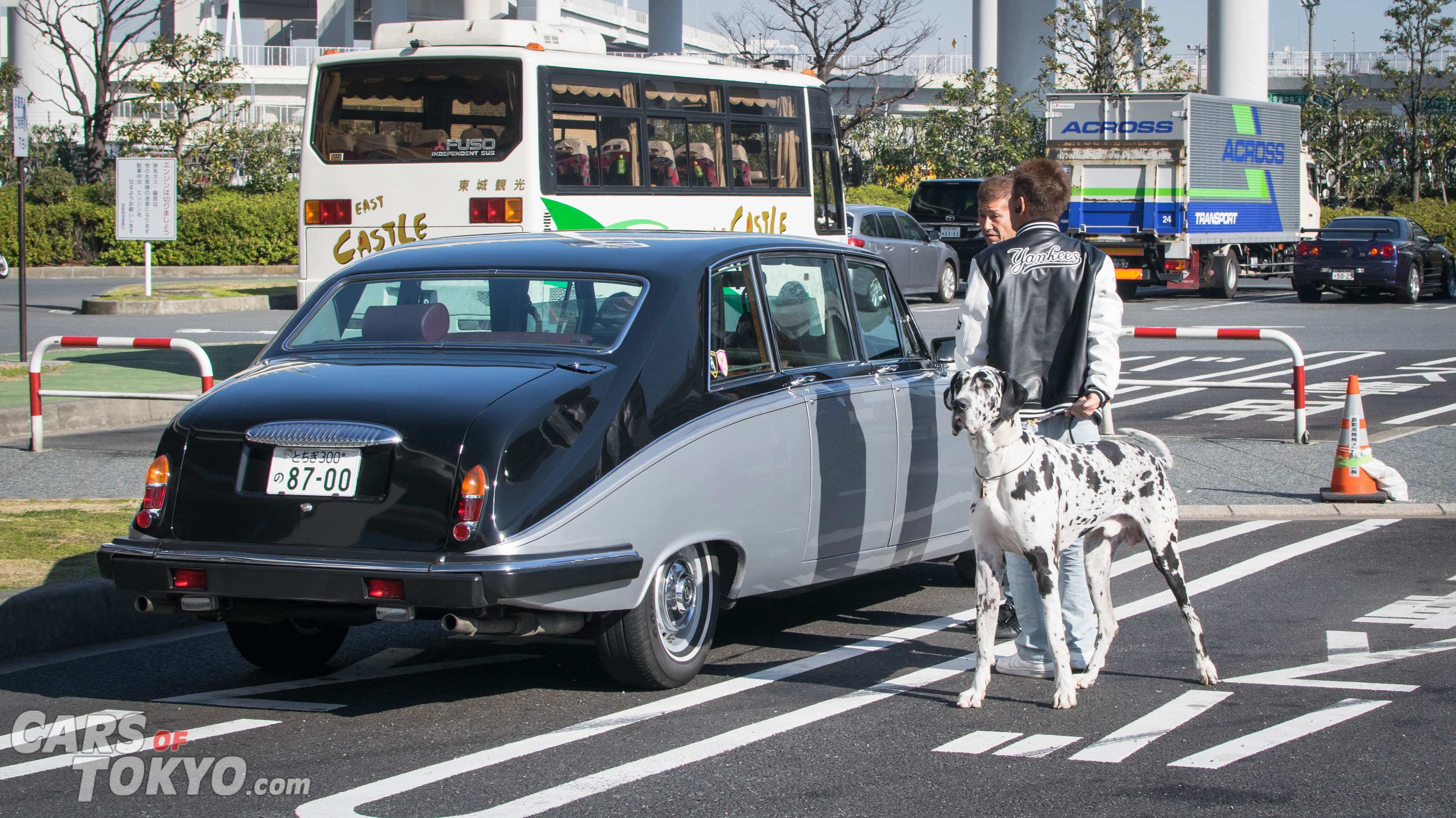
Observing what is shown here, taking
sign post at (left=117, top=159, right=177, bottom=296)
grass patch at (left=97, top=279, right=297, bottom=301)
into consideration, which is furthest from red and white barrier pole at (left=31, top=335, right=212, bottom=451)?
sign post at (left=117, top=159, right=177, bottom=296)

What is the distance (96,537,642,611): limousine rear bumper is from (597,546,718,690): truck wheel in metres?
0.24

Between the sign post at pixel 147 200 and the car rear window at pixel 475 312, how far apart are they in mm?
22292

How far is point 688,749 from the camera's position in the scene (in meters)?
4.82

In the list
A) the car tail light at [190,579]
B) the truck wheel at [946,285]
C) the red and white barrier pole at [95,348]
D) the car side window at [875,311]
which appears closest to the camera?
the car tail light at [190,579]

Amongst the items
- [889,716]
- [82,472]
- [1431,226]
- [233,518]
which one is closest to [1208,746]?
[889,716]

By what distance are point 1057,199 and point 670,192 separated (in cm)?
1104

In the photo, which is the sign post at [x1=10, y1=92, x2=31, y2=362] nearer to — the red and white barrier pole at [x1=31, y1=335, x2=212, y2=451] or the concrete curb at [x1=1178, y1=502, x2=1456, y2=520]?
the red and white barrier pole at [x1=31, y1=335, x2=212, y2=451]

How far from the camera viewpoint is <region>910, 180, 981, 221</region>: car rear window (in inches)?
1288

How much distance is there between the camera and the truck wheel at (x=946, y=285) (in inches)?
1152

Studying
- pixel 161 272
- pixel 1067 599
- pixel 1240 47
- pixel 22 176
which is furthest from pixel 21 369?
pixel 1240 47

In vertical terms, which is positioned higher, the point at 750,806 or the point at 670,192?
the point at 670,192

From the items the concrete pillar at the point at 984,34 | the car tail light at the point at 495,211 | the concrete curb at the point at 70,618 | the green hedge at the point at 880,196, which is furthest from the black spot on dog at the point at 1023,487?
the concrete pillar at the point at 984,34

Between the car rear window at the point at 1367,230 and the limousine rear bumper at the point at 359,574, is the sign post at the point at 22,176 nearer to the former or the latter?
the limousine rear bumper at the point at 359,574

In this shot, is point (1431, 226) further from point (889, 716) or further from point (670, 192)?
point (889, 716)
